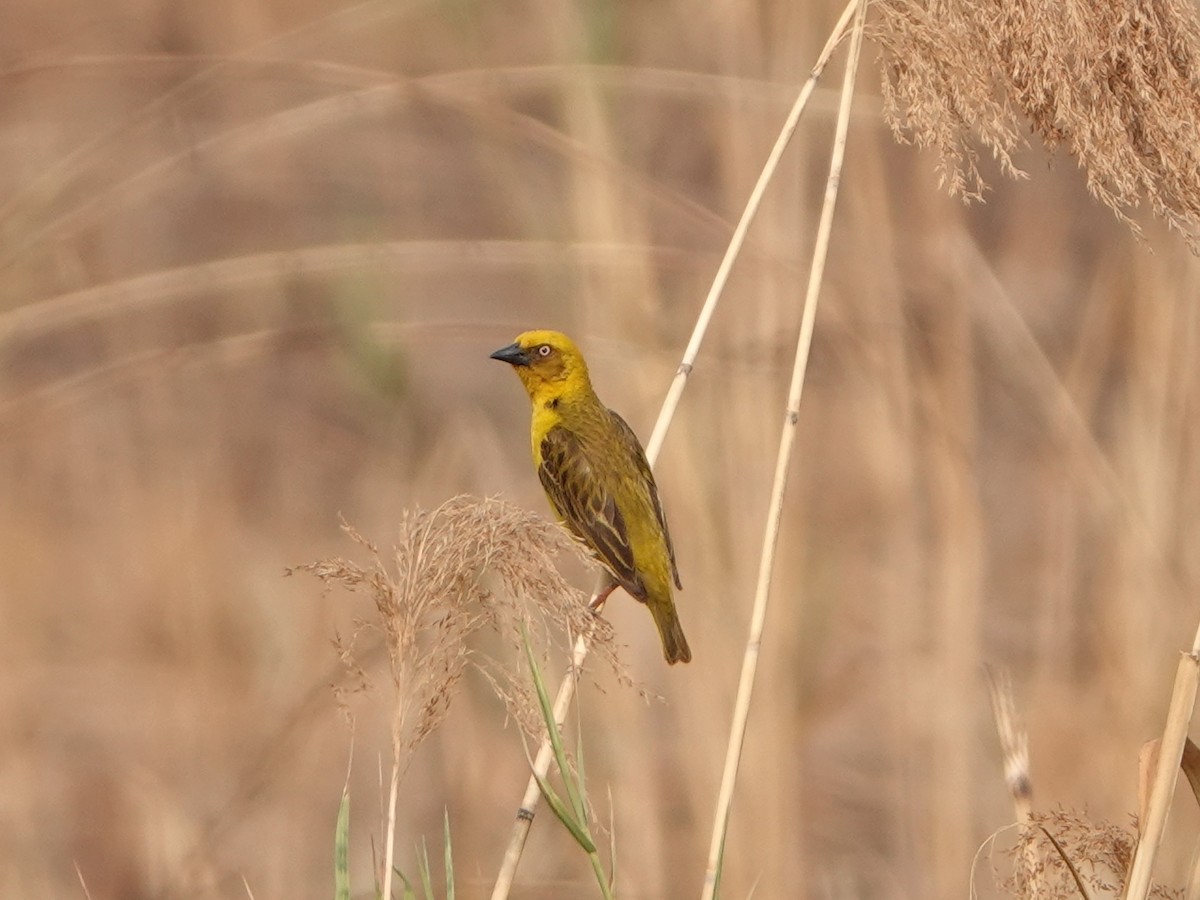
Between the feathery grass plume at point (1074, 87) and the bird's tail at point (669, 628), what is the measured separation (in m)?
1.29

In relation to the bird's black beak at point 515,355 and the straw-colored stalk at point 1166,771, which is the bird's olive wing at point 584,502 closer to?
the bird's black beak at point 515,355

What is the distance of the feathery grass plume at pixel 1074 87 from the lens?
212cm

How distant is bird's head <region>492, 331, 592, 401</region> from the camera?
11.9 ft

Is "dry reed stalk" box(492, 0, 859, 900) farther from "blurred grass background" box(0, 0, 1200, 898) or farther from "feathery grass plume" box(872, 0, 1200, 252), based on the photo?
"blurred grass background" box(0, 0, 1200, 898)

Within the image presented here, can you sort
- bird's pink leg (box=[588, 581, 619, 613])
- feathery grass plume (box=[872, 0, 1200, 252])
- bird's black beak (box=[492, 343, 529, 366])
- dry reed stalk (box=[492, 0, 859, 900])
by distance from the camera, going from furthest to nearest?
bird's black beak (box=[492, 343, 529, 366]) < bird's pink leg (box=[588, 581, 619, 613]) < feathery grass plume (box=[872, 0, 1200, 252]) < dry reed stalk (box=[492, 0, 859, 900])

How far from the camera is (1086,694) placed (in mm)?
4637

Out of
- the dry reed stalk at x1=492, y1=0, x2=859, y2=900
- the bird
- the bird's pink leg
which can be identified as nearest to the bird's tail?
the bird

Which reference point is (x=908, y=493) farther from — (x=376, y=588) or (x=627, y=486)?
(x=376, y=588)

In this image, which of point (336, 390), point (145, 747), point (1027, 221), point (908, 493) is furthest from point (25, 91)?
point (908, 493)

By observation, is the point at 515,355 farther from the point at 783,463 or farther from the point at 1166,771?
the point at 1166,771

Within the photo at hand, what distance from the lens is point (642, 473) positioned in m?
3.37

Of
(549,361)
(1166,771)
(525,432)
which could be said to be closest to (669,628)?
(549,361)

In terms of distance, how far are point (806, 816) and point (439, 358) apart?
263cm

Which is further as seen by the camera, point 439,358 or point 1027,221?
point 439,358
